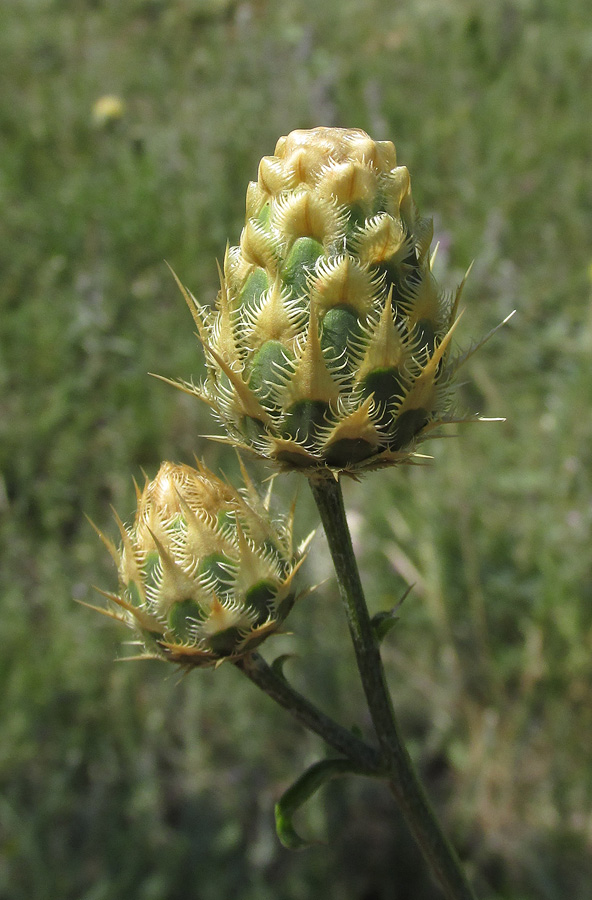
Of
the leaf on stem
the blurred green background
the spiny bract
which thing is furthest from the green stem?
the blurred green background

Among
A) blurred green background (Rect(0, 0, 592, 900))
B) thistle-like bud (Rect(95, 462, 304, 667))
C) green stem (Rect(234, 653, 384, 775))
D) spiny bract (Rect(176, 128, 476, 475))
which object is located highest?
spiny bract (Rect(176, 128, 476, 475))

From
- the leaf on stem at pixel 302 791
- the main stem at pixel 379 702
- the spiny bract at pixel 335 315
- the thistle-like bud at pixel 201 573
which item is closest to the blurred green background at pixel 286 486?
the spiny bract at pixel 335 315

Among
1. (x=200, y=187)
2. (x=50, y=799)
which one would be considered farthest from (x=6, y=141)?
(x=50, y=799)

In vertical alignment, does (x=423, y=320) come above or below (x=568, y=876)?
above

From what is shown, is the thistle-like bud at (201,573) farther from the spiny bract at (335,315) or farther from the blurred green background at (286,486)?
the blurred green background at (286,486)

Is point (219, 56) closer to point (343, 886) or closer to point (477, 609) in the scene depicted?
point (477, 609)

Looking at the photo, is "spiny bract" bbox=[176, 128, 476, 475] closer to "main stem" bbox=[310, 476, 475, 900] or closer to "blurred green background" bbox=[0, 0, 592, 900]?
"main stem" bbox=[310, 476, 475, 900]
